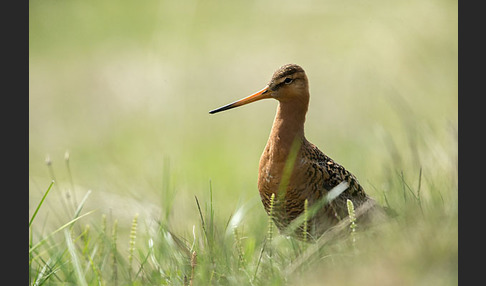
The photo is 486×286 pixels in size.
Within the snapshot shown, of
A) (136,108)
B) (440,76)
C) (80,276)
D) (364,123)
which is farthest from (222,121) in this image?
(80,276)

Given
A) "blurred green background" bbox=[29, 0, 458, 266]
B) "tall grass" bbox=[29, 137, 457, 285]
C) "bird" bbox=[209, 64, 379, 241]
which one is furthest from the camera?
"blurred green background" bbox=[29, 0, 458, 266]

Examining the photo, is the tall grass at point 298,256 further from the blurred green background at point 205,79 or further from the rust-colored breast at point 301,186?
the blurred green background at point 205,79

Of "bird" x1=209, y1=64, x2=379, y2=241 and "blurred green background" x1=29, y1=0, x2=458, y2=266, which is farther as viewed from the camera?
"blurred green background" x1=29, y1=0, x2=458, y2=266

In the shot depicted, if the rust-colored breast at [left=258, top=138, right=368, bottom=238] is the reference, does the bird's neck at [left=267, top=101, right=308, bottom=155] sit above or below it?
above

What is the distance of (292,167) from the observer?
480 cm

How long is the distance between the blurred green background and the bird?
2887mm

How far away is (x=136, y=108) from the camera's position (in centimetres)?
1227

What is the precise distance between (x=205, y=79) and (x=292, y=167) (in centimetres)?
792

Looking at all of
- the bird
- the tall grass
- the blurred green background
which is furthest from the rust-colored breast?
the blurred green background

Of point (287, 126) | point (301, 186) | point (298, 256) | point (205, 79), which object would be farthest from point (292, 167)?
point (205, 79)

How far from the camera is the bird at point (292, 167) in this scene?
15.9 ft

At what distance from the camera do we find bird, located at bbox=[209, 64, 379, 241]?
4.84 metres

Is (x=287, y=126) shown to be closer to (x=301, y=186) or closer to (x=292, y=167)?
(x=292, y=167)

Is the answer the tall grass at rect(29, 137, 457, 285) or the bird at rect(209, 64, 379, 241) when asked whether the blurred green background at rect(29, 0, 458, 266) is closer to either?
the bird at rect(209, 64, 379, 241)
